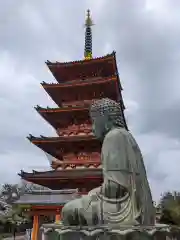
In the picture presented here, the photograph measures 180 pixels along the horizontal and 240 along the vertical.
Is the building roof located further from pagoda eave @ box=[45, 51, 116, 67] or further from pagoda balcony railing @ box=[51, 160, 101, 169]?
pagoda eave @ box=[45, 51, 116, 67]

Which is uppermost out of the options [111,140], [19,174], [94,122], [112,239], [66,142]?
[66,142]

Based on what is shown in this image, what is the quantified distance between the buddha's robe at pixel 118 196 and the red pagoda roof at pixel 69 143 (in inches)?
548

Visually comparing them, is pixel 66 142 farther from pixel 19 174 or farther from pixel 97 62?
pixel 97 62

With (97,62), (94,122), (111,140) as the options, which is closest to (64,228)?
(111,140)

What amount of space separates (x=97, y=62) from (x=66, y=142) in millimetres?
5644

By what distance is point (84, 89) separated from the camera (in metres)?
20.4

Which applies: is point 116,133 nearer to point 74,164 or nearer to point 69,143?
point 74,164

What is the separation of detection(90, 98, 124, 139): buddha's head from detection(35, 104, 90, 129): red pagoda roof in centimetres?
1439

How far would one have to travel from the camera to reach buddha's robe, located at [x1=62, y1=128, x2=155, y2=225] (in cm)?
380

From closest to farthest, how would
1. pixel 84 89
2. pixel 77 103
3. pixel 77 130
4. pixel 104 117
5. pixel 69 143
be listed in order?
pixel 104 117, pixel 69 143, pixel 77 130, pixel 84 89, pixel 77 103

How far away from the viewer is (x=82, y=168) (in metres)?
17.9

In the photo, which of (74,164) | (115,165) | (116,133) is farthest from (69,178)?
(115,165)

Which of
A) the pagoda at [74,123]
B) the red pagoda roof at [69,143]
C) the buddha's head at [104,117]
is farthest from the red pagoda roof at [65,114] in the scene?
the buddha's head at [104,117]

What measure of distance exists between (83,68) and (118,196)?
17.8 metres
